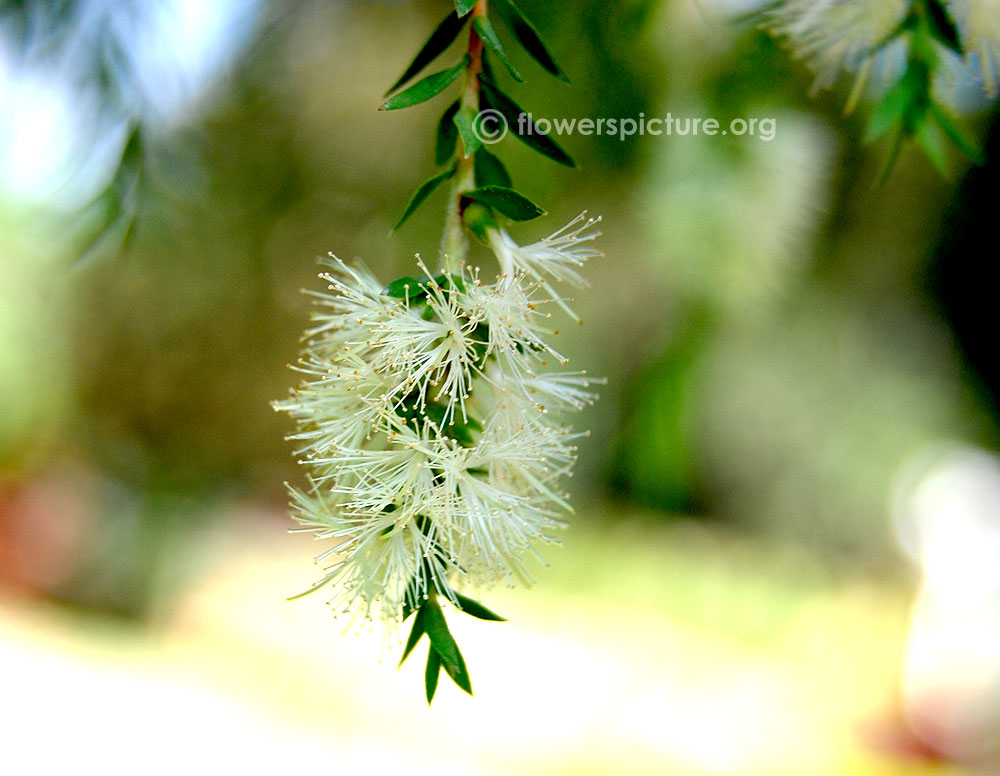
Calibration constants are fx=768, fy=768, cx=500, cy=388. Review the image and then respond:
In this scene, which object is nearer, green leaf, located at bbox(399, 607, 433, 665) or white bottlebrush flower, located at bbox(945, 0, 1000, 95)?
green leaf, located at bbox(399, 607, 433, 665)

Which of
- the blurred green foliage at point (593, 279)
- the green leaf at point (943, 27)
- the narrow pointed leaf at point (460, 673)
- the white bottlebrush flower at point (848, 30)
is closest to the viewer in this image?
the narrow pointed leaf at point (460, 673)

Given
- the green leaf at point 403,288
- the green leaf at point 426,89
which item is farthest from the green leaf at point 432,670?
the green leaf at point 426,89

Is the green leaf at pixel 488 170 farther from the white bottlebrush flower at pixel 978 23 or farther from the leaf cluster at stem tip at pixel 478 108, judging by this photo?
the white bottlebrush flower at pixel 978 23

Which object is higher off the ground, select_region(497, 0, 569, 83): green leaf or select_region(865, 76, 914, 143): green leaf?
select_region(865, 76, 914, 143): green leaf

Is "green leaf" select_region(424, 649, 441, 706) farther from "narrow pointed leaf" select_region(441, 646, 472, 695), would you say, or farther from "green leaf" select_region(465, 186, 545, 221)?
"green leaf" select_region(465, 186, 545, 221)

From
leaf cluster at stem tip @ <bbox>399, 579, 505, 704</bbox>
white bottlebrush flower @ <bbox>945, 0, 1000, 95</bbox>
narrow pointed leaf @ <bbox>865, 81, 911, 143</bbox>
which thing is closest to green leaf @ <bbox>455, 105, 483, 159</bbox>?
leaf cluster at stem tip @ <bbox>399, 579, 505, 704</bbox>

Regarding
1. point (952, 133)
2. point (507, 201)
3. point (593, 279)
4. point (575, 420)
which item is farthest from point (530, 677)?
point (507, 201)
